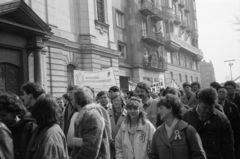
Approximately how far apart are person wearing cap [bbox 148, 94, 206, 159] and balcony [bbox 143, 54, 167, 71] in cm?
2435

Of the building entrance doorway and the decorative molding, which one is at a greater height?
the decorative molding

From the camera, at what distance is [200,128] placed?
4371 millimetres

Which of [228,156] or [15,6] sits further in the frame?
[15,6]

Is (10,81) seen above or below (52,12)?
below

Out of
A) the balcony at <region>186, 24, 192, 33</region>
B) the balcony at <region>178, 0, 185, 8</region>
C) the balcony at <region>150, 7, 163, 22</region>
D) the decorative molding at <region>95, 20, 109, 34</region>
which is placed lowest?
the decorative molding at <region>95, 20, 109, 34</region>

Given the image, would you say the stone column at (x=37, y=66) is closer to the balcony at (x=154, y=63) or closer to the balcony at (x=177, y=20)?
the balcony at (x=154, y=63)

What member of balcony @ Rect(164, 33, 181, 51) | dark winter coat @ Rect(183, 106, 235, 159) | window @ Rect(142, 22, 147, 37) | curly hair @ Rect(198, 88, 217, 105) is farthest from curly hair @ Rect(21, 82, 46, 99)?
balcony @ Rect(164, 33, 181, 51)

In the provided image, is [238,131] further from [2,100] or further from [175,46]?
[175,46]

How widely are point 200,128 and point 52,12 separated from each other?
43.3ft

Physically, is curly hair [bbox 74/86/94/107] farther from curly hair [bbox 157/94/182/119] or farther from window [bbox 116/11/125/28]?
window [bbox 116/11/125/28]

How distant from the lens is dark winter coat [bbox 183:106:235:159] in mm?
4281

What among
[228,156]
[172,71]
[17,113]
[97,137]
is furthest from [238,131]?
[172,71]

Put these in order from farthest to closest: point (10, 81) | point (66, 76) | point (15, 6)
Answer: point (66, 76), point (10, 81), point (15, 6)

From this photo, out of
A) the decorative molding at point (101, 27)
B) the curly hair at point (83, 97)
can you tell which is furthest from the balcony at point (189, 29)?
the curly hair at point (83, 97)
